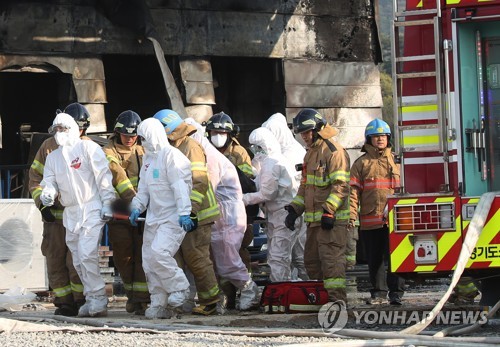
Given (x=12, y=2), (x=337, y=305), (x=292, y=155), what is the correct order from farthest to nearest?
(x=12, y=2)
(x=292, y=155)
(x=337, y=305)

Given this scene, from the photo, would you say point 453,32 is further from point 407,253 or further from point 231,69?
point 231,69

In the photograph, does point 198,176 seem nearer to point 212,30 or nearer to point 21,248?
point 21,248

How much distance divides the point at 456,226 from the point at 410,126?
908 mm

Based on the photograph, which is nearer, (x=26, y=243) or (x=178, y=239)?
(x=178, y=239)

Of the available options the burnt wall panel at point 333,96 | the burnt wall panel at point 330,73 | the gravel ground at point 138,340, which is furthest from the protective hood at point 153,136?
the burnt wall panel at point 330,73

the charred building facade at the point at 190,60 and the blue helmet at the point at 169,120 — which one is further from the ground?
the charred building facade at the point at 190,60

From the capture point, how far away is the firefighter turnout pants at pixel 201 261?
12.7 metres

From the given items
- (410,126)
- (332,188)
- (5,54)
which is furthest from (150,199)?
(5,54)

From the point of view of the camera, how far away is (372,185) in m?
13.8

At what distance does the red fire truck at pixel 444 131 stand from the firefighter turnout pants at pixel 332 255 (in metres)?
1.95

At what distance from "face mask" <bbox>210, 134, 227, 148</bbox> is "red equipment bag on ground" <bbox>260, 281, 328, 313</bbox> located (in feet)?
6.66

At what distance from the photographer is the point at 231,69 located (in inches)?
1027

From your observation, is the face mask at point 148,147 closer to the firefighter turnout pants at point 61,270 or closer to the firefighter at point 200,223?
the firefighter at point 200,223

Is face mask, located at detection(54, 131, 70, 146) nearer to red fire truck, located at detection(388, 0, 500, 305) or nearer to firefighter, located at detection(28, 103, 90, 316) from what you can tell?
firefighter, located at detection(28, 103, 90, 316)
